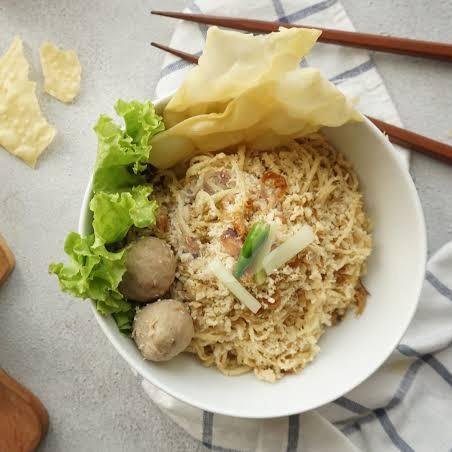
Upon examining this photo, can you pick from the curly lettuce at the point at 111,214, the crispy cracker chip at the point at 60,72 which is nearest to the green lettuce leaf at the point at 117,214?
the curly lettuce at the point at 111,214

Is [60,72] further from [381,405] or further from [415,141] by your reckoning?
[381,405]

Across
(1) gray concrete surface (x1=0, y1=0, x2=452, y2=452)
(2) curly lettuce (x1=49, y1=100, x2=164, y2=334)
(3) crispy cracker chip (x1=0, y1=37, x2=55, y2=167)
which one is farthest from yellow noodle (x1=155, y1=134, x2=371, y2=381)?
(3) crispy cracker chip (x1=0, y1=37, x2=55, y2=167)

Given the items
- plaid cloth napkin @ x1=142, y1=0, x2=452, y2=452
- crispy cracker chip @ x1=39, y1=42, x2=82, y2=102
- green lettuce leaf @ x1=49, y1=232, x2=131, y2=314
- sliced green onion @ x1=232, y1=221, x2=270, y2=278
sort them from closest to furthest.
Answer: green lettuce leaf @ x1=49, y1=232, x2=131, y2=314
sliced green onion @ x1=232, y1=221, x2=270, y2=278
plaid cloth napkin @ x1=142, y1=0, x2=452, y2=452
crispy cracker chip @ x1=39, y1=42, x2=82, y2=102

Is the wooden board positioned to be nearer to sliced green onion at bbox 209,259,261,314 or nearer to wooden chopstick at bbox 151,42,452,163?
sliced green onion at bbox 209,259,261,314

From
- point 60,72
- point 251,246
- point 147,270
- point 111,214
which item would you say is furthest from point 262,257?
point 60,72

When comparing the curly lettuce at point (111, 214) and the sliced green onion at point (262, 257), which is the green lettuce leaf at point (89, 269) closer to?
the curly lettuce at point (111, 214)

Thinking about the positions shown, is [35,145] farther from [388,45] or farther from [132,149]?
[388,45]
